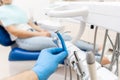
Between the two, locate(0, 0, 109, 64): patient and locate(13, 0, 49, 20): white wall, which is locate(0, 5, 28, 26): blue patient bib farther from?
locate(13, 0, 49, 20): white wall

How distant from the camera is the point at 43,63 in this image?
686 millimetres

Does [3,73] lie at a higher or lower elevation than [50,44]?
lower

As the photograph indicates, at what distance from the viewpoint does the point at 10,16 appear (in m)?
1.86

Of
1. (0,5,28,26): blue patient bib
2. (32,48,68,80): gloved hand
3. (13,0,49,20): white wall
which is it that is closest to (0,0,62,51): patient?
(0,5,28,26): blue patient bib

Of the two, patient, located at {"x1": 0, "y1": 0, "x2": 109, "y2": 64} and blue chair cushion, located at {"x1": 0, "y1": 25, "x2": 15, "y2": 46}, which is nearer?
patient, located at {"x1": 0, "y1": 0, "x2": 109, "y2": 64}

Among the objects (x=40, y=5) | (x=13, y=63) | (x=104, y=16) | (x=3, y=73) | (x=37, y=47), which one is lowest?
(x=3, y=73)

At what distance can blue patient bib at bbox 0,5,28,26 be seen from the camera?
177 centimetres

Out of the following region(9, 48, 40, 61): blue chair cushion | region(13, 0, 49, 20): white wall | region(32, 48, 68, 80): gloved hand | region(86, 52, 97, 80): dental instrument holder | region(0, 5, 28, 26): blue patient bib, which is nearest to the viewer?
region(86, 52, 97, 80): dental instrument holder

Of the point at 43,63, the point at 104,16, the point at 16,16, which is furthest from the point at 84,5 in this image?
the point at 16,16

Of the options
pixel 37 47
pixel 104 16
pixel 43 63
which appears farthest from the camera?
pixel 37 47

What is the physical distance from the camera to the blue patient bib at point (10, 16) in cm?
177

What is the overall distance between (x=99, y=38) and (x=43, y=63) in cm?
126

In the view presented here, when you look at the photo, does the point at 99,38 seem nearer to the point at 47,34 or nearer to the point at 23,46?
the point at 47,34

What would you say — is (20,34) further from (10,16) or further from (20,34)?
(10,16)
